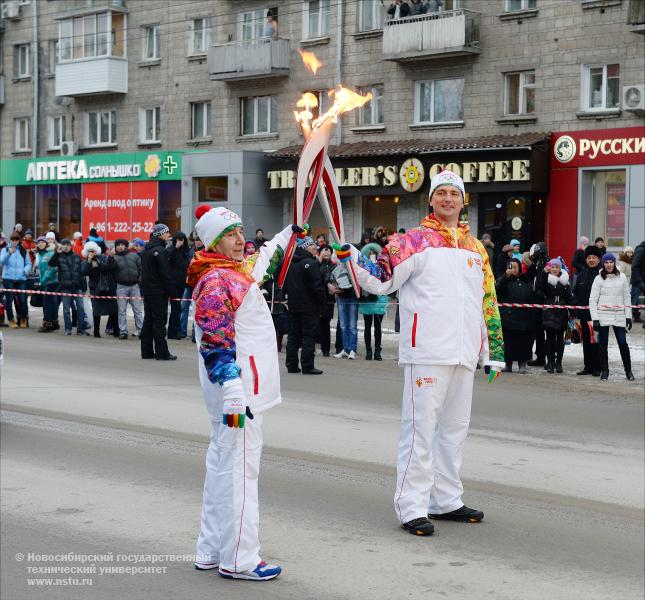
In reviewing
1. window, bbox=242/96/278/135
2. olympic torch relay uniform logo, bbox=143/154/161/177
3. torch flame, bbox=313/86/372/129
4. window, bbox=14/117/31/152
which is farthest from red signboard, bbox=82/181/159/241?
torch flame, bbox=313/86/372/129

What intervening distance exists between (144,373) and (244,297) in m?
10.8

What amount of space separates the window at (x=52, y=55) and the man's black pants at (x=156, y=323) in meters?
29.6

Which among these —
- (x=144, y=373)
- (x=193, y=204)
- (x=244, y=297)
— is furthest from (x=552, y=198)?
(x=244, y=297)

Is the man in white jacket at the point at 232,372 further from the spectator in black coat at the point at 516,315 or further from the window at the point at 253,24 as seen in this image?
the window at the point at 253,24

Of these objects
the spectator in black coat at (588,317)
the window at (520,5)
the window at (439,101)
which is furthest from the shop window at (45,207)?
the spectator in black coat at (588,317)

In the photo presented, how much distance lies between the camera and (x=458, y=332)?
22.7ft

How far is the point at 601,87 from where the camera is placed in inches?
1175

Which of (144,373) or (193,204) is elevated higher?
(193,204)

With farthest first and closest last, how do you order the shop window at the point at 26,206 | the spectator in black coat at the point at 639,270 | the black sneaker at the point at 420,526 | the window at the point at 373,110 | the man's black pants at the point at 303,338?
the shop window at the point at 26,206 → the window at the point at 373,110 → the spectator in black coat at the point at 639,270 → the man's black pants at the point at 303,338 → the black sneaker at the point at 420,526

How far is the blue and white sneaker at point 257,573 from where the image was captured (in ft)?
20.2

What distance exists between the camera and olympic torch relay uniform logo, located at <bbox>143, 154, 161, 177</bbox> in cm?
4044

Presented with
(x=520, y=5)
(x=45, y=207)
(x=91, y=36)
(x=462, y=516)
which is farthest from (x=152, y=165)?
(x=462, y=516)

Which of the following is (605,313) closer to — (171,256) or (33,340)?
(171,256)

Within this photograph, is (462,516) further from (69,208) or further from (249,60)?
(69,208)
